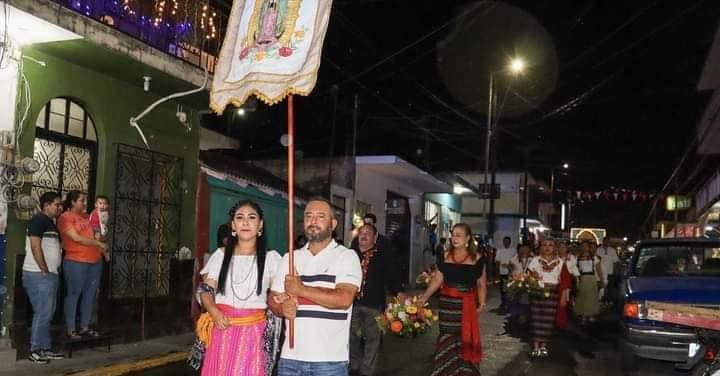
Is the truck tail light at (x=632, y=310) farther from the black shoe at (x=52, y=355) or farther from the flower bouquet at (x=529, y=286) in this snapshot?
the black shoe at (x=52, y=355)

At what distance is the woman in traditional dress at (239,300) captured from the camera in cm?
440

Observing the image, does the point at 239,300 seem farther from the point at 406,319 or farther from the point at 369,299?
the point at 369,299

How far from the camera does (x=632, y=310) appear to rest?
9.04m

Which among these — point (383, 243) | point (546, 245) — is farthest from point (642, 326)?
point (383, 243)

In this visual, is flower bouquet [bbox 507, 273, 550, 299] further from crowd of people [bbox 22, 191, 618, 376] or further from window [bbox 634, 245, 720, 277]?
window [bbox 634, 245, 720, 277]

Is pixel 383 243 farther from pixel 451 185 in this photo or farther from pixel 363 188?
pixel 451 185

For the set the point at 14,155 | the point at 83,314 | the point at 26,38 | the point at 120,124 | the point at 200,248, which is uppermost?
the point at 26,38

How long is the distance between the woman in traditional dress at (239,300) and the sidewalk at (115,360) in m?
3.94

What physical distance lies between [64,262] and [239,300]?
199 inches

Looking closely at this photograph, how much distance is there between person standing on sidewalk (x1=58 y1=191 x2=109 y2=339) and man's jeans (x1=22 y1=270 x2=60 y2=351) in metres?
0.52

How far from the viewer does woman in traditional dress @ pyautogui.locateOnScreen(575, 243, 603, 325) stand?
48.5 feet

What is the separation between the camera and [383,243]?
820cm

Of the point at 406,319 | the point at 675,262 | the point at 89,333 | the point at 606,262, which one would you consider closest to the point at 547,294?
the point at 675,262

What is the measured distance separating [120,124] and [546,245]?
666 cm
